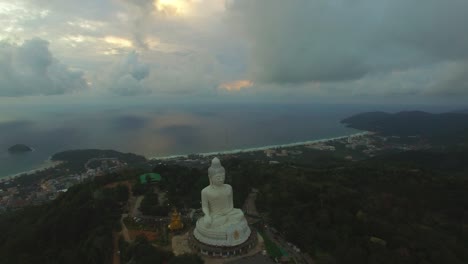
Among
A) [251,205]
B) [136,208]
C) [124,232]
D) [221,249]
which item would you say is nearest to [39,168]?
[136,208]

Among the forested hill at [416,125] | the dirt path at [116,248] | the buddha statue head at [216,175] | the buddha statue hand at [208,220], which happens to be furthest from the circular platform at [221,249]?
the forested hill at [416,125]

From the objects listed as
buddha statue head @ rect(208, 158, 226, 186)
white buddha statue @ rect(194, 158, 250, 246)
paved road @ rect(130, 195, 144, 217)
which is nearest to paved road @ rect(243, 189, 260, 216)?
white buddha statue @ rect(194, 158, 250, 246)

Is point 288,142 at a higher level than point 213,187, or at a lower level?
lower

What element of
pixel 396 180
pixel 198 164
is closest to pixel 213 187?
pixel 396 180

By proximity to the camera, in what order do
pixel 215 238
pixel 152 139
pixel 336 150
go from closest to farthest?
pixel 215 238, pixel 336 150, pixel 152 139

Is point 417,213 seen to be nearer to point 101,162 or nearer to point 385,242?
point 385,242

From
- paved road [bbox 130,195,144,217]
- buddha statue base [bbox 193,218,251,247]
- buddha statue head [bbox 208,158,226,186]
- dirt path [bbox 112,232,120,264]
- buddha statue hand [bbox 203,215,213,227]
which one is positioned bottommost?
dirt path [bbox 112,232,120,264]

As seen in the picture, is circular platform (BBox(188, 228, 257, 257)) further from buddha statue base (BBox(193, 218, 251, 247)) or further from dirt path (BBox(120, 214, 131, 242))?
dirt path (BBox(120, 214, 131, 242))

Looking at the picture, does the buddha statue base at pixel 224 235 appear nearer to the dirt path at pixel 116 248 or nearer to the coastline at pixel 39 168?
the dirt path at pixel 116 248
